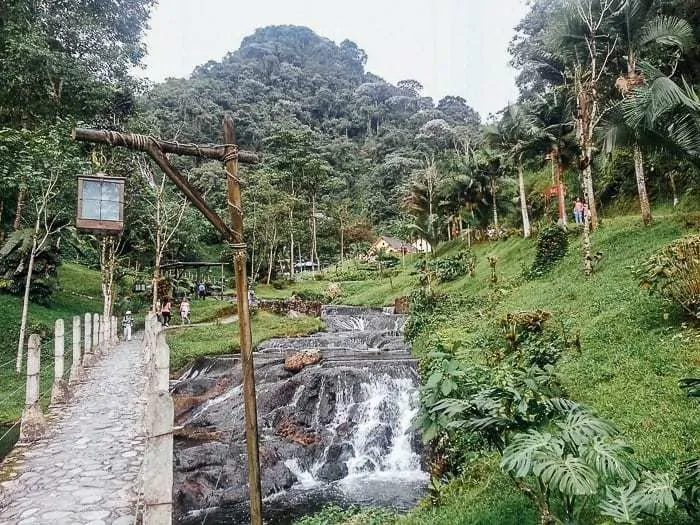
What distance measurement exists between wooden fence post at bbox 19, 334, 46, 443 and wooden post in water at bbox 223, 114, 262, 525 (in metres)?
4.75

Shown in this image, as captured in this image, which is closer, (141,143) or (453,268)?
(141,143)

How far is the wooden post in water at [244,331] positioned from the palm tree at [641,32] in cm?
1433

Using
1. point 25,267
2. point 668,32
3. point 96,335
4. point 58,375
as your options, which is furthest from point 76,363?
point 668,32

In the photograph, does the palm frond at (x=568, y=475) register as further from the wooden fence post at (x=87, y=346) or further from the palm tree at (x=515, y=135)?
the palm tree at (x=515, y=135)

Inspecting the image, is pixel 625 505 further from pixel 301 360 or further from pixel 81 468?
pixel 301 360

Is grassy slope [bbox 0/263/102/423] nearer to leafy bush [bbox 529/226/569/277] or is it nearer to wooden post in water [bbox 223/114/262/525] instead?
wooden post in water [bbox 223/114/262/525]

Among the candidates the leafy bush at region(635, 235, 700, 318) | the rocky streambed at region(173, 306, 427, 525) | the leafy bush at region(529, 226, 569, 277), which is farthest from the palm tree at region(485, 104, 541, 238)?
the leafy bush at region(635, 235, 700, 318)

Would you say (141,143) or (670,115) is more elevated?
(670,115)

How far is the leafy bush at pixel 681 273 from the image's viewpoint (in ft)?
28.4

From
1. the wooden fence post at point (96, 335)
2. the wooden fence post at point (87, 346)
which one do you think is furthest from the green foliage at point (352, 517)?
the wooden fence post at point (96, 335)

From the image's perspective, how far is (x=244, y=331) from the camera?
5.19 metres

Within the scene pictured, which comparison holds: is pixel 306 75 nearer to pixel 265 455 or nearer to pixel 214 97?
pixel 214 97

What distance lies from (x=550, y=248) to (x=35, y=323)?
781 inches

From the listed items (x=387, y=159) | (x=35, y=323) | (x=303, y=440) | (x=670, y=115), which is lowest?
(x=303, y=440)
